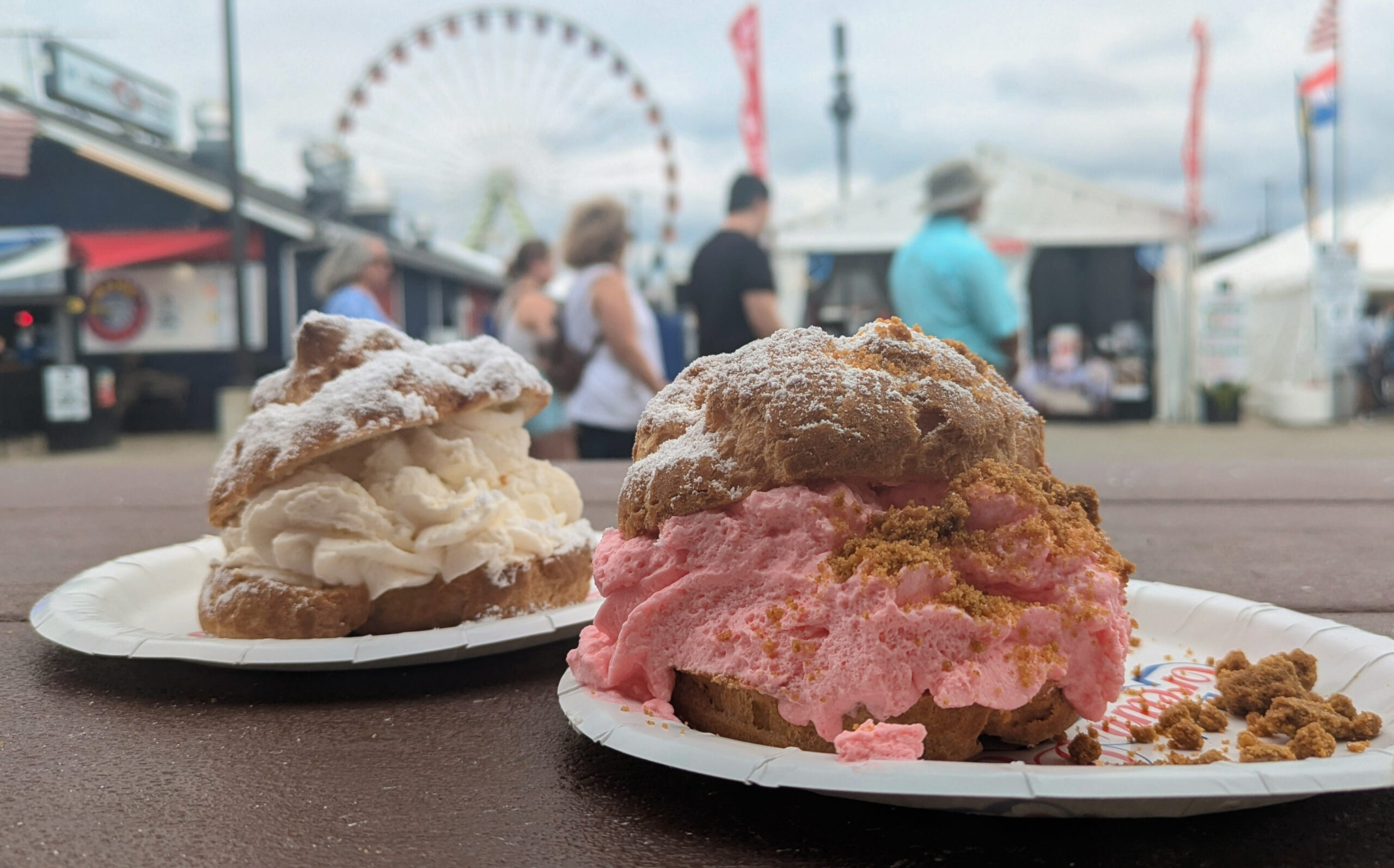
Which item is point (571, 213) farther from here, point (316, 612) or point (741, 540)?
point (741, 540)

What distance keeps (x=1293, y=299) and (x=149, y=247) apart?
15.5 metres

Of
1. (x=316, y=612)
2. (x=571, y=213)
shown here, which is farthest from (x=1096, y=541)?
(x=571, y=213)

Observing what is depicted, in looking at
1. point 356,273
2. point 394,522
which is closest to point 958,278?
point 356,273

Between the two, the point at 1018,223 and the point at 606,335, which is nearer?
the point at 606,335

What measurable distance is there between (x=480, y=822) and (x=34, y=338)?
48.6 ft

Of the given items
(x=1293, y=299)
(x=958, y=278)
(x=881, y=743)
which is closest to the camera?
(x=881, y=743)

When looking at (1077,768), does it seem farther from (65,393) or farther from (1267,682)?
(65,393)

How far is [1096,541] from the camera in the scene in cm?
127

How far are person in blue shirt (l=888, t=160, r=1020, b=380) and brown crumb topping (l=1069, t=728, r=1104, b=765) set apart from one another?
3199 millimetres

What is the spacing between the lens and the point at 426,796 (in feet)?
3.51

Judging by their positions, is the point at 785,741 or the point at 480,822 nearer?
the point at 480,822

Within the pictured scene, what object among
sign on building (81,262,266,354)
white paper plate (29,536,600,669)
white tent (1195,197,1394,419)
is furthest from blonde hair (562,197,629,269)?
white tent (1195,197,1394,419)

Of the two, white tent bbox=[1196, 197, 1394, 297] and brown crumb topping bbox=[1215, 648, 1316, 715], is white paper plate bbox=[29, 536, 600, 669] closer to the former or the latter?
brown crumb topping bbox=[1215, 648, 1316, 715]

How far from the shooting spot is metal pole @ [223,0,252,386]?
10406mm
